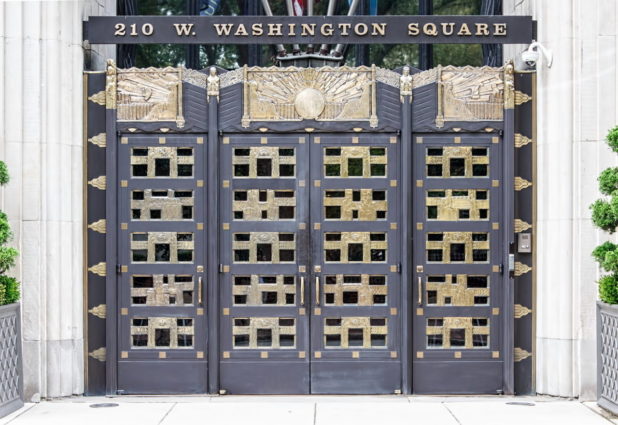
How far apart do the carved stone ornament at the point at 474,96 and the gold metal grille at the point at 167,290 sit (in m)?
4.08

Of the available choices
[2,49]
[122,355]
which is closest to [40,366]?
[122,355]

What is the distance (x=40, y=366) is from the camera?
1094cm

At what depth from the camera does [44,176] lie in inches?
432

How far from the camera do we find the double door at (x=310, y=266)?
11.3 metres

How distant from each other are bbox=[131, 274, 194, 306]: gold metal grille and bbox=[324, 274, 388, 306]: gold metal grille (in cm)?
184

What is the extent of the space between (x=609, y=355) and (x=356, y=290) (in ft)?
10.6

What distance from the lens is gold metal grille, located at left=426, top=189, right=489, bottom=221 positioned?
37.3 feet

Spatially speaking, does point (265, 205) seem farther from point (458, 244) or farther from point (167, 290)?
point (458, 244)

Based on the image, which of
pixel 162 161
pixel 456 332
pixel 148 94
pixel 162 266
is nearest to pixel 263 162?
pixel 162 161

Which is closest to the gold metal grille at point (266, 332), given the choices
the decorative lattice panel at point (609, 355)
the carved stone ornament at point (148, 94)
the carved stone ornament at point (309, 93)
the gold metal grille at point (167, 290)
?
the gold metal grille at point (167, 290)

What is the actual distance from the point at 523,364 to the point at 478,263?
147cm

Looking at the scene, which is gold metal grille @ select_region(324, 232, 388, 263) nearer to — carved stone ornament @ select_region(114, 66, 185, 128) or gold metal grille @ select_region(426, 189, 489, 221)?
gold metal grille @ select_region(426, 189, 489, 221)

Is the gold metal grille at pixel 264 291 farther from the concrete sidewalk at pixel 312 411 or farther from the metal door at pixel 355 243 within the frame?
the concrete sidewalk at pixel 312 411

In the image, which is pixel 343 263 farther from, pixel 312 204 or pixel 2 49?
pixel 2 49
